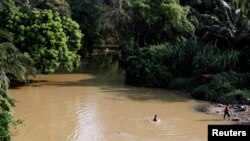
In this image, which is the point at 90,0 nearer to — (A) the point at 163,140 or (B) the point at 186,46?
(B) the point at 186,46

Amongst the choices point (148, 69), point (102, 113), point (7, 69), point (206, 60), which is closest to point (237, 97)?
point (206, 60)

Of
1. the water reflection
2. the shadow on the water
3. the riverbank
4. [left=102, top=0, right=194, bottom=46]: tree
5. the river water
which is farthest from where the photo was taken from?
[left=102, top=0, right=194, bottom=46]: tree

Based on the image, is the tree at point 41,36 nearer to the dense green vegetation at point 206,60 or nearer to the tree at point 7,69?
the tree at point 7,69

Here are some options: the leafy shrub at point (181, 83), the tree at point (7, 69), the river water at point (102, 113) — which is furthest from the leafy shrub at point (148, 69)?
the tree at point (7, 69)

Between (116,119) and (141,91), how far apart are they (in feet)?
21.0

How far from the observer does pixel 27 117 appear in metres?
20.1

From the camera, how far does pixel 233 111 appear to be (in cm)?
2150

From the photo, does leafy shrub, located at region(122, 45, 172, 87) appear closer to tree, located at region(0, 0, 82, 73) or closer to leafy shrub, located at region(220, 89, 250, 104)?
tree, located at region(0, 0, 82, 73)

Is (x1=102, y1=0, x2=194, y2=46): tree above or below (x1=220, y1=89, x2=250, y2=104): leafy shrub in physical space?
above

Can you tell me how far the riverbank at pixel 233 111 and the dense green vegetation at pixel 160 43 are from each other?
1.16 meters

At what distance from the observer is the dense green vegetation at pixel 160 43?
24836 millimetres

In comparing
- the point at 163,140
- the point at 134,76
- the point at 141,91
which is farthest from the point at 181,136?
the point at 134,76

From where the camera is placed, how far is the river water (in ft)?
58.7

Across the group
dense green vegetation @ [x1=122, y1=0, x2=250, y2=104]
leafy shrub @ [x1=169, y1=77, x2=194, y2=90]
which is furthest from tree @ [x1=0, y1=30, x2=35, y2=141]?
leafy shrub @ [x1=169, y1=77, x2=194, y2=90]
